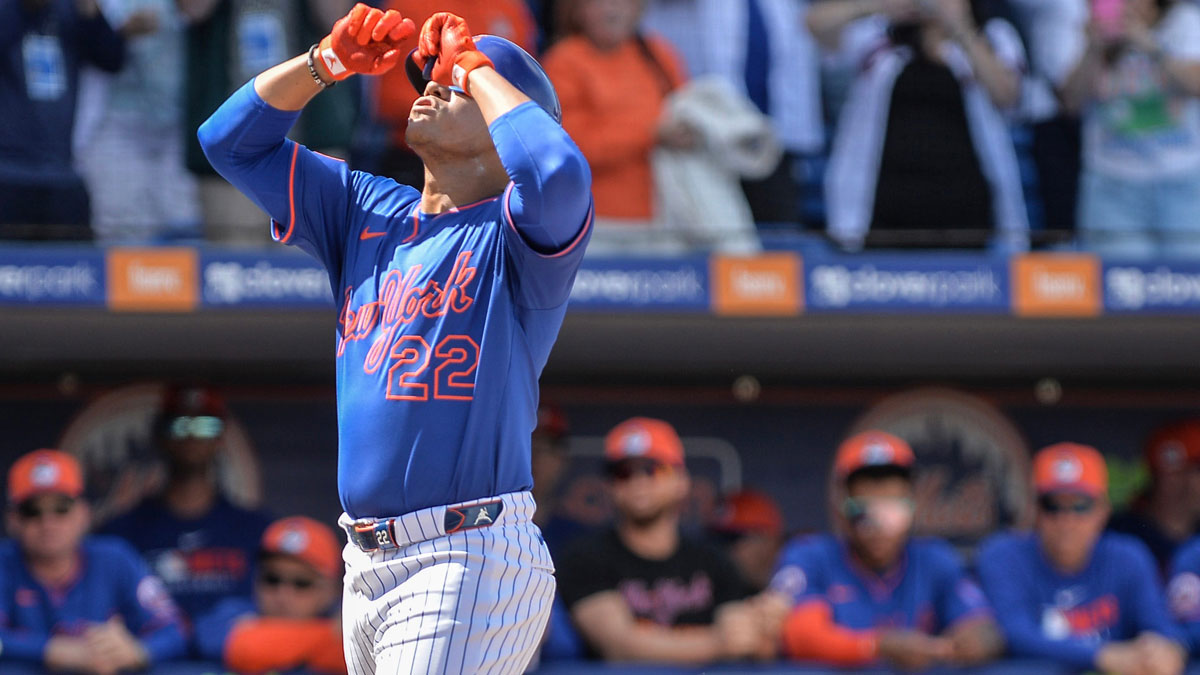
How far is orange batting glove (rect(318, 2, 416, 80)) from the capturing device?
2.32m

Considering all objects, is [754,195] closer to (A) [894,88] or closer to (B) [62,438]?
(A) [894,88]

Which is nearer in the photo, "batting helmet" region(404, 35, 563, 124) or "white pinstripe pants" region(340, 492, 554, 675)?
"white pinstripe pants" region(340, 492, 554, 675)

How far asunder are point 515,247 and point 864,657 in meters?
2.73

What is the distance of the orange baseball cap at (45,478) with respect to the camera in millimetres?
4871

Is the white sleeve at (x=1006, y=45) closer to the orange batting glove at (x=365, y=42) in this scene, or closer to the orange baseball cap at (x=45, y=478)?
the orange baseball cap at (x=45, y=478)

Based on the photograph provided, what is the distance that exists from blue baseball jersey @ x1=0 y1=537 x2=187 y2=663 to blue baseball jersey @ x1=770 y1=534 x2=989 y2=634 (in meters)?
1.97

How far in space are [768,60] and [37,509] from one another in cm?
298

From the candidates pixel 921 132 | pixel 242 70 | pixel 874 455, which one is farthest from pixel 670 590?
pixel 242 70

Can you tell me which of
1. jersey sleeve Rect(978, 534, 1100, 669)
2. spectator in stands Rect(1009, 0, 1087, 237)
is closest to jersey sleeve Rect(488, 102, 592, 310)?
jersey sleeve Rect(978, 534, 1100, 669)

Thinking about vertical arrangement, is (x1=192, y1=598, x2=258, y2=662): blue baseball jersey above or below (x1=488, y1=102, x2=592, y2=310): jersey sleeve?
below

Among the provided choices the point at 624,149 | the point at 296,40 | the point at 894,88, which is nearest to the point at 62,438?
the point at 296,40

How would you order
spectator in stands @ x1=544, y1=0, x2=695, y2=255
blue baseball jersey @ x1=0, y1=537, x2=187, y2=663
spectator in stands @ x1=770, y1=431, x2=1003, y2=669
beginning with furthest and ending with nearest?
1. spectator in stands @ x1=544, y1=0, x2=695, y2=255
2. blue baseball jersey @ x1=0, y1=537, x2=187, y2=663
3. spectator in stands @ x1=770, y1=431, x2=1003, y2=669

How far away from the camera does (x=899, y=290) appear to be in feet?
17.4

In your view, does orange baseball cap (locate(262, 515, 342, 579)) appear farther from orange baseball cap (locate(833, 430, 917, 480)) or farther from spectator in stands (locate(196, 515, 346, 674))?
orange baseball cap (locate(833, 430, 917, 480))
